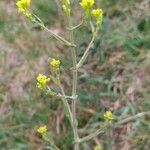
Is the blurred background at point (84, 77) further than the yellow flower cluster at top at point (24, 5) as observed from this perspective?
Yes

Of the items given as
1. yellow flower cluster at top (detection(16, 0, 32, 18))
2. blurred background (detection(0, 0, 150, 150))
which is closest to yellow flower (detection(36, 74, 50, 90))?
yellow flower cluster at top (detection(16, 0, 32, 18))

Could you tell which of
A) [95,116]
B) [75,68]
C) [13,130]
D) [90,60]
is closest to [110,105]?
[95,116]

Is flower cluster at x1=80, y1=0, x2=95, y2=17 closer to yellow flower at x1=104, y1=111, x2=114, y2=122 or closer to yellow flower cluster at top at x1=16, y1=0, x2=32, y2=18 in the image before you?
yellow flower cluster at top at x1=16, y1=0, x2=32, y2=18

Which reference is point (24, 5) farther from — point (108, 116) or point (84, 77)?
point (84, 77)

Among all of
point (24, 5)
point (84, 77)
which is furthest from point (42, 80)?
point (84, 77)

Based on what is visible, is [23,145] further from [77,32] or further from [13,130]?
[77,32]

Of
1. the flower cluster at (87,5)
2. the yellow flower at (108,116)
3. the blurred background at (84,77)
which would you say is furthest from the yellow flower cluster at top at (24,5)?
the blurred background at (84,77)

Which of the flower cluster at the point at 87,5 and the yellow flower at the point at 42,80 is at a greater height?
the flower cluster at the point at 87,5

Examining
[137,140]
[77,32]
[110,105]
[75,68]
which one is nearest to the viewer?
[75,68]

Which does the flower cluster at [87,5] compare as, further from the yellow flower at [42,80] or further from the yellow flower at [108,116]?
the yellow flower at [108,116]
